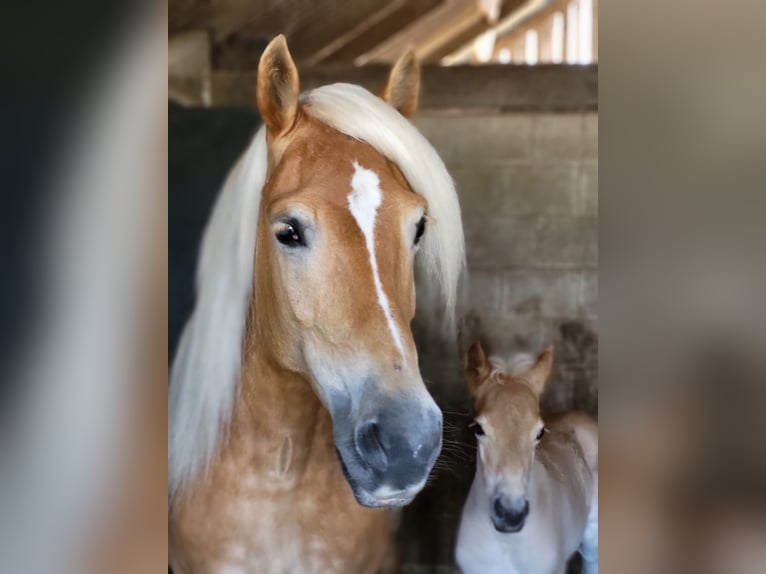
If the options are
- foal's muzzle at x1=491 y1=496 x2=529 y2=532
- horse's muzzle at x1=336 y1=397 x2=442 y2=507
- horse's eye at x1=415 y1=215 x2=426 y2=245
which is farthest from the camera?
foal's muzzle at x1=491 y1=496 x2=529 y2=532

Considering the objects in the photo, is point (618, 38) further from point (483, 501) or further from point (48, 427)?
point (48, 427)

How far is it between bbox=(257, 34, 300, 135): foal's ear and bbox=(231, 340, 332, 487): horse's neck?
349 millimetres

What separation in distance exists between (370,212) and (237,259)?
0.84ft

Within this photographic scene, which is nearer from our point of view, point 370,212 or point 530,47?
point 370,212

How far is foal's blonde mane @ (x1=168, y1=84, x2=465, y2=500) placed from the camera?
1149 millimetres

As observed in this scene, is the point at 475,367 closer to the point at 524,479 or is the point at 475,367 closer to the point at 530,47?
the point at 524,479

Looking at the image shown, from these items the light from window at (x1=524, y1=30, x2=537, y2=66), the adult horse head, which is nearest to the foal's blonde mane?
the adult horse head

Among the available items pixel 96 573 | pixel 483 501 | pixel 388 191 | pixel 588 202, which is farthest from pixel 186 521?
pixel 588 202

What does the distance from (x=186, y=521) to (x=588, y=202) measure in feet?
2.82

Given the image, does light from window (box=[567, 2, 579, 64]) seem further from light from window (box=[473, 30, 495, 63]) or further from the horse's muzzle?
the horse's muzzle

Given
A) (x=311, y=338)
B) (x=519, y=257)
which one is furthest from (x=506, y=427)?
(x=311, y=338)

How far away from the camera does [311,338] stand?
3.45ft

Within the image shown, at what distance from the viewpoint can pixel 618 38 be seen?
4.10 feet

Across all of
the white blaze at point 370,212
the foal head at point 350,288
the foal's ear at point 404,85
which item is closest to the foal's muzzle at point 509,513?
the foal head at point 350,288
